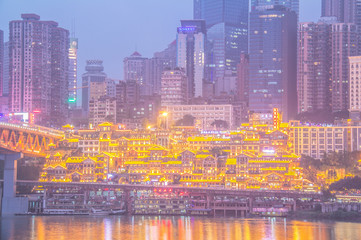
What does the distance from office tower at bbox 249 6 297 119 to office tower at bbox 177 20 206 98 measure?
16.1 m

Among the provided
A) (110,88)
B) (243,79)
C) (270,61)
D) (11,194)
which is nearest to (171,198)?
(11,194)

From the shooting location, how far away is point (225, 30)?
158 metres

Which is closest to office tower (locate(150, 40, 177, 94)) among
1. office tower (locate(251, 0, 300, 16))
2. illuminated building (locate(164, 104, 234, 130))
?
office tower (locate(251, 0, 300, 16))

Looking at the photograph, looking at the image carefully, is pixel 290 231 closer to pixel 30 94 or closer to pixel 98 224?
pixel 98 224

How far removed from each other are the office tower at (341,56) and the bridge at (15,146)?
41807mm

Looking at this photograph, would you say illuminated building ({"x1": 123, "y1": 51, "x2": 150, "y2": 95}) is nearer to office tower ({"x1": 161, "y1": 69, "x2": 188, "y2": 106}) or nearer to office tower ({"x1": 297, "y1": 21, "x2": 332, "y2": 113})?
office tower ({"x1": 161, "y1": 69, "x2": 188, "y2": 106})

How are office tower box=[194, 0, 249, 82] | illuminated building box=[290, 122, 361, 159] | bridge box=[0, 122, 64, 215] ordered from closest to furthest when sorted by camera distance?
bridge box=[0, 122, 64, 215] < illuminated building box=[290, 122, 361, 159] < office tower box=[194, 0, 249, 82]

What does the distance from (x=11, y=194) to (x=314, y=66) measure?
55539mm

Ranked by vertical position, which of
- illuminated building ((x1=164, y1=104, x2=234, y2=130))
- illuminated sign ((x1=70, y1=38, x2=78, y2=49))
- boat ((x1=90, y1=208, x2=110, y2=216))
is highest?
illuminated sign ((x1=70, y1=38, x2=78, y2=49))

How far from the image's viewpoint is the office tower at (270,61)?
120000 millimetres

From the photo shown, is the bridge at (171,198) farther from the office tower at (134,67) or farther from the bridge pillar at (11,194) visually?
the office tower at (134,67)

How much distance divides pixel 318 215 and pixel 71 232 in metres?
22.8

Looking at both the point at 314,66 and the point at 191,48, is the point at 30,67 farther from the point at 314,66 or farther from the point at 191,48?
the point at 314,66

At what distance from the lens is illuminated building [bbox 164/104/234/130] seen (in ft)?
381
